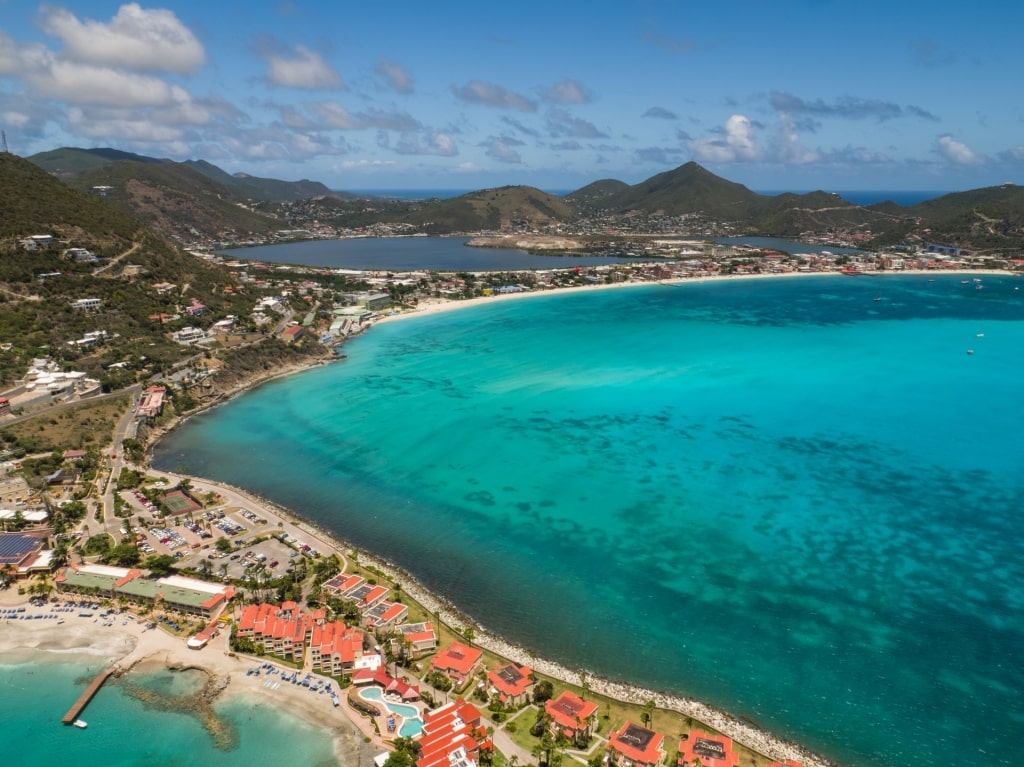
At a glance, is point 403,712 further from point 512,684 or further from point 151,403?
point 151,403

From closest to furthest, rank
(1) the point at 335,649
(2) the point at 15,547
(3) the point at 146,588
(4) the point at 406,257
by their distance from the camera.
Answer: (1) the point at 335,649 → (3) the point at 146,588 → (2) the point at 15,547 → (4) the point at 406,257

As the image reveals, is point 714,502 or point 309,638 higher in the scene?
point 714,502

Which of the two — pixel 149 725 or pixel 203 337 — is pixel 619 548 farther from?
pixel 203 337

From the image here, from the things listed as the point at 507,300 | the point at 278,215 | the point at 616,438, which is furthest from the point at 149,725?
the point at 278,215

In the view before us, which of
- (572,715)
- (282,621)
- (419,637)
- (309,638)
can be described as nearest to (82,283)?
(282,621)

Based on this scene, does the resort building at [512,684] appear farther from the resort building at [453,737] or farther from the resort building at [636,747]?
the resort building at [636,747]

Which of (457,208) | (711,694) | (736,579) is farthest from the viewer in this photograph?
(457,208)
